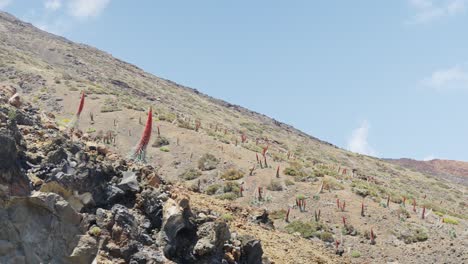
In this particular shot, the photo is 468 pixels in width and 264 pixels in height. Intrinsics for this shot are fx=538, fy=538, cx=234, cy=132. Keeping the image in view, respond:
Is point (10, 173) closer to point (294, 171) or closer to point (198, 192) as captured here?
point (198, 192)

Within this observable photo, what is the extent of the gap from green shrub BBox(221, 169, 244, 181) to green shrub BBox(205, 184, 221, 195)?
155 cm

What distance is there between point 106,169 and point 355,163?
62.4 m

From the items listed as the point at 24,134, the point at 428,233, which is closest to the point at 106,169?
the point at 24,134

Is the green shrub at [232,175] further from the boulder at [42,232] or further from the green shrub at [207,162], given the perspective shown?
the boulder at [42,232]

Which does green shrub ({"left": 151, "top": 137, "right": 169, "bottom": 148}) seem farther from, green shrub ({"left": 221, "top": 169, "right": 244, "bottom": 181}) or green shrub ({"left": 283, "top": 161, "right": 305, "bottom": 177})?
green shrub ({"left": 283, "top": 161, "right": 305, "bottom": 177})

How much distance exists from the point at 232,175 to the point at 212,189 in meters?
2.63

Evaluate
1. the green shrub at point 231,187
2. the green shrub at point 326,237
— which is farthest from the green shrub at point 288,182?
the green shrub at point 326,237

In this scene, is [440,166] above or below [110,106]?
above

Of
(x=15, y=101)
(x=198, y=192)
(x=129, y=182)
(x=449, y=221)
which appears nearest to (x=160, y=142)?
(x=198, y=192)

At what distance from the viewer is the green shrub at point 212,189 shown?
33188 mm

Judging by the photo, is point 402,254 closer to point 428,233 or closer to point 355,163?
point 428,233

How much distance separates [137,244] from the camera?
11961 millimetres

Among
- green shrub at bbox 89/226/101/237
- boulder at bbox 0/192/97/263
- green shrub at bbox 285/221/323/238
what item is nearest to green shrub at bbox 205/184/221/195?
green shrub at bbox 285/221/323/238

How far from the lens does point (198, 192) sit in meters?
24.4
